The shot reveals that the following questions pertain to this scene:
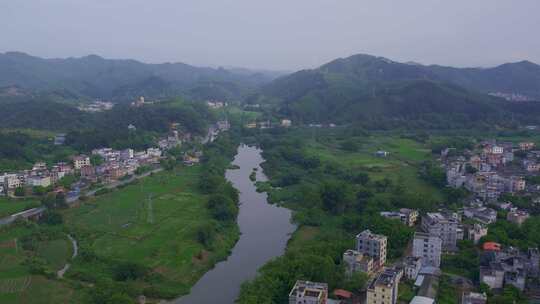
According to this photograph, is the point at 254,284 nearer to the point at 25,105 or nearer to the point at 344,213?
the point at 344,213

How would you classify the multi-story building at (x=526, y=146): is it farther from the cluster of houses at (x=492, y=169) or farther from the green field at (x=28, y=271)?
the green field at (x=28, y=271)

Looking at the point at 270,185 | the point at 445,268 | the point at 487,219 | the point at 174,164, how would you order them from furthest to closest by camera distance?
the point at 174,164, the point at 270,185, the point at 487,219, the point at 445,268

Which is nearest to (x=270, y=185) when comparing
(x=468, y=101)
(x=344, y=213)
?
(x=344, y=213)

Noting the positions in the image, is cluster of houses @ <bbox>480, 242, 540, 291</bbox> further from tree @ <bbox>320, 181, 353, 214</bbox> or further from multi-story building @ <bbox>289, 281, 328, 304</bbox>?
tree @ <bbox>320, 181, 353, 214</bbox>

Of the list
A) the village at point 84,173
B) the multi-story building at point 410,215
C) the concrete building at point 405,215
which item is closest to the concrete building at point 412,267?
the concrete building at point 405,215

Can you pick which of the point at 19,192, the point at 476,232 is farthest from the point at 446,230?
the point at 19,192

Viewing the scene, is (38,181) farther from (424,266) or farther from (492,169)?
(492,169)
